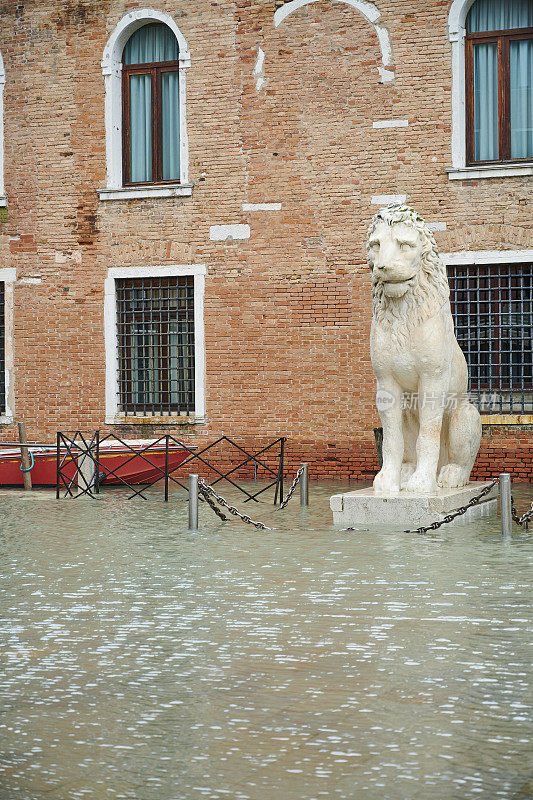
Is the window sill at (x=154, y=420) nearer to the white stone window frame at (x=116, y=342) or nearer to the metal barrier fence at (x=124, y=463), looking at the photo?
the white stone window frame at (x=116, y=342)

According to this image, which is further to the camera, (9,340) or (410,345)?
(9,340)

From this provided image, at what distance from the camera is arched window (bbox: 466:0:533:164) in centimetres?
1525

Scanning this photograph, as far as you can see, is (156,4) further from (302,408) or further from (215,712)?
(215,712)

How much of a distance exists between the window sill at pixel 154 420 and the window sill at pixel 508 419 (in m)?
3.98

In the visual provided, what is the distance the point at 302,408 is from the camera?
52.1 ft

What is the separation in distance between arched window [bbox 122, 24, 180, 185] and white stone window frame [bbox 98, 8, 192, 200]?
0.42ft

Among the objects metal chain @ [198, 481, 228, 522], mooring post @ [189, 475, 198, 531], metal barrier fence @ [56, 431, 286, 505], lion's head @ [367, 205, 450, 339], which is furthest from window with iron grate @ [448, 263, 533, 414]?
mooring post @ [189, 475, 198, 531]

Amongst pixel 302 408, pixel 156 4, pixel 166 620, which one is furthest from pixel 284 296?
pixel 166 620

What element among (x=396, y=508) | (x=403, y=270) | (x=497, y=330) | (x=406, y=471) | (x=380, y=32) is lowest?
(x=396, y=508)

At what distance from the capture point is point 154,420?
16484 millimetres

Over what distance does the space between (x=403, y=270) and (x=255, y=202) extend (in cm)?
652

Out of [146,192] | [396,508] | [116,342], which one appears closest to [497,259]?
[146,192]

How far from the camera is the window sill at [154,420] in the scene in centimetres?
1638

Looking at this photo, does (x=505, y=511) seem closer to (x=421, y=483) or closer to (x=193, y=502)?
(x=421, y=483)
